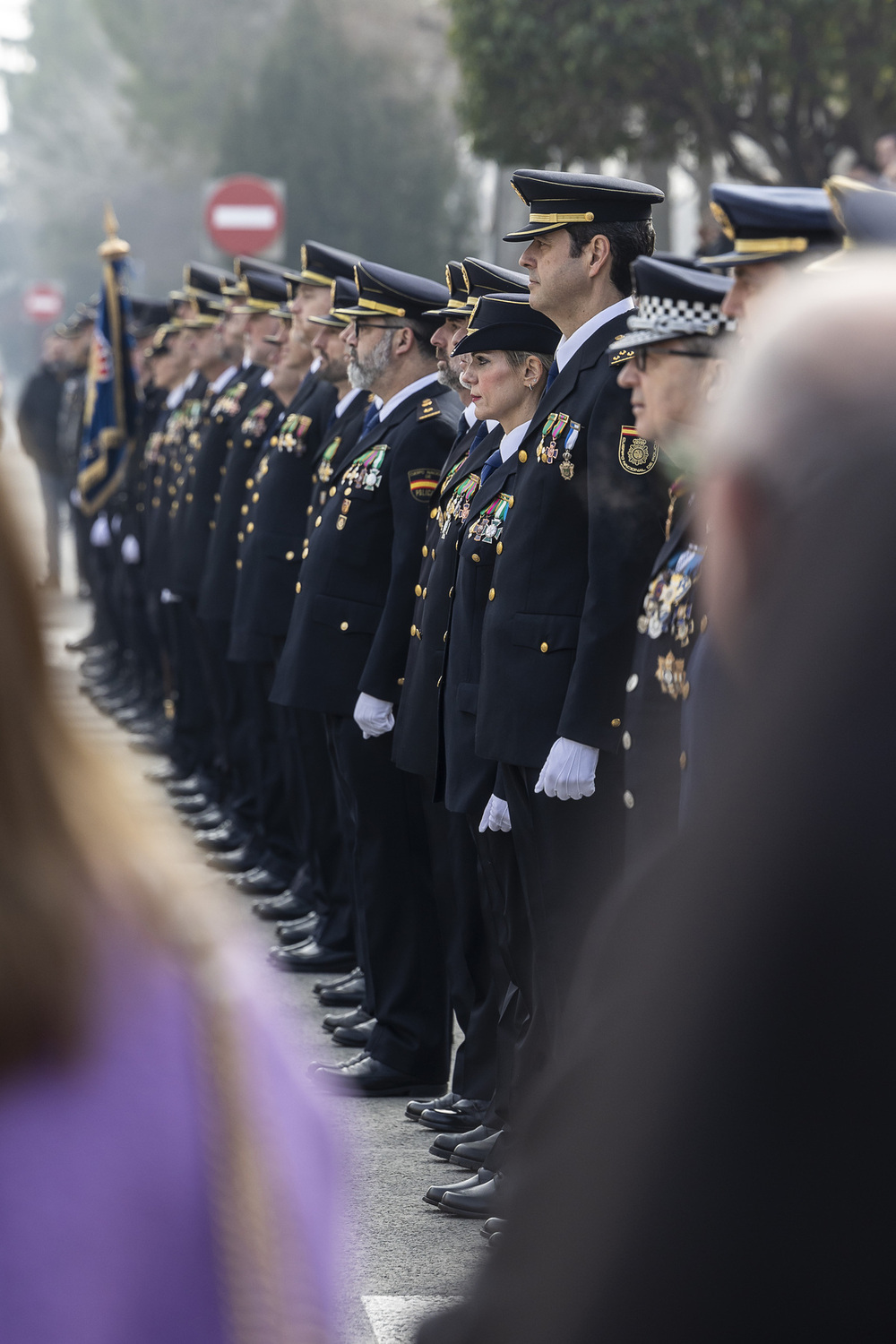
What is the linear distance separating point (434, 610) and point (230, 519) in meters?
3.19

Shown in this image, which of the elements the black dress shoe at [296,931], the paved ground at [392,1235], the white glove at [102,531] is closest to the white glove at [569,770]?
the paved ground at [392,1235]

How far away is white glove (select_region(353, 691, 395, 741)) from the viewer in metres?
5.17

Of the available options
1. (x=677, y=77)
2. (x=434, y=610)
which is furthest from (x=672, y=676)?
(x=677, y=77)

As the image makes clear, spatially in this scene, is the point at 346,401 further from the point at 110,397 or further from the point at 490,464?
the point at 110,397

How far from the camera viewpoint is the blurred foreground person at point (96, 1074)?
97cm

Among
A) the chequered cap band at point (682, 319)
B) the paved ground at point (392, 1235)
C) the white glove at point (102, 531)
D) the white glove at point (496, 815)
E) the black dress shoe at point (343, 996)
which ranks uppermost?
the white glove at point (102, 531)

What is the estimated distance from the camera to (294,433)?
6.80 metres

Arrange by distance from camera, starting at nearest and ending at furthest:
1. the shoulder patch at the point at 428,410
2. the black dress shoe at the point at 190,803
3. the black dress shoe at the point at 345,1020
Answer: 1. the shoulder patch at the point at 428,410
2. the black dress shoe at the point at 345,1020
3. the black dress shoe at the point at 190,803

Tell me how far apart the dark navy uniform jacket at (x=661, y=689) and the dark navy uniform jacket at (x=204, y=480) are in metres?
4.84

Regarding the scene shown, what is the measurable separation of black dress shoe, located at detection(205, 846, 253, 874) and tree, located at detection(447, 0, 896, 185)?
9951mm

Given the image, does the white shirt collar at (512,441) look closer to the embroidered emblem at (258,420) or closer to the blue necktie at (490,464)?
the blue necktie at (490,464)

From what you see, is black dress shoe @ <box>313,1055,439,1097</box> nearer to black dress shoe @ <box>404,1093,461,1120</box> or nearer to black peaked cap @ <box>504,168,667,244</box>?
black dress shoe @ <box>404,1093,461,1120</box>

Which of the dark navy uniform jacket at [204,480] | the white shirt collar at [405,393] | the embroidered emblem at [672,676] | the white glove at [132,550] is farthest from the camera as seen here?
the white glove at [132,550]

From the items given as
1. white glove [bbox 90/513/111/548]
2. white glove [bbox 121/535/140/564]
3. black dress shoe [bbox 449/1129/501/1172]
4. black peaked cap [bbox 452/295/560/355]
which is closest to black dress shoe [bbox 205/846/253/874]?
black dress shoe [bbox 449/1129/501/1172]
